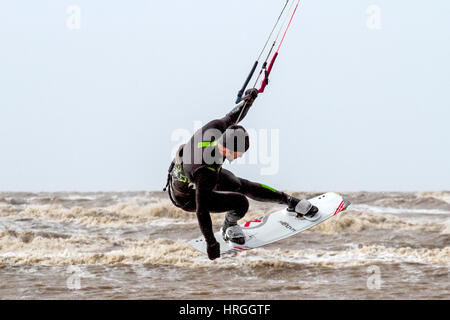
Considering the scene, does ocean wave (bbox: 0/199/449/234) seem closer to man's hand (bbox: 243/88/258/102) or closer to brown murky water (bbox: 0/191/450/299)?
brown murky water (bbox: 0/191/450/299)

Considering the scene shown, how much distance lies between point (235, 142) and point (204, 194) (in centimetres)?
89

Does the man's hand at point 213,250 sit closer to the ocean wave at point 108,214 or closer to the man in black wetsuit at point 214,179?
the man in black wetsuit at point 214,179

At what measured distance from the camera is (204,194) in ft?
21.9


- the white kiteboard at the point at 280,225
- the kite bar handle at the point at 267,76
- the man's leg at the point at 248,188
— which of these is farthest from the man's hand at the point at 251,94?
the white kiteboard at the point at 280,225

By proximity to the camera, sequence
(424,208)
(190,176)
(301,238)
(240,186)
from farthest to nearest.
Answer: (424,208), (301,238), (240,186), (190,176)

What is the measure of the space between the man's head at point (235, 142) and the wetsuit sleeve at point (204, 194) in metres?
0.49

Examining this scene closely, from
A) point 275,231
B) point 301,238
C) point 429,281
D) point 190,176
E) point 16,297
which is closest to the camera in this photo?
point 190,176

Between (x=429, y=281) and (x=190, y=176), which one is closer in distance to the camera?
(x=190, y=176)

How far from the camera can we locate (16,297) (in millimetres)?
Answer: 17797

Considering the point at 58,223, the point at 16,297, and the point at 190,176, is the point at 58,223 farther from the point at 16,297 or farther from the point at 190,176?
the point at 190,176

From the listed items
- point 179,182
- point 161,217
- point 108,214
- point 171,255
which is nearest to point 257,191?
point 179,182

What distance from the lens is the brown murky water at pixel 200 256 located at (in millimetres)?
18672

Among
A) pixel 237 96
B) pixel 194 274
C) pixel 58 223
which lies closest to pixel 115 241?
pixel 58 223

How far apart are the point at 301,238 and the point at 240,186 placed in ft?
71.4
